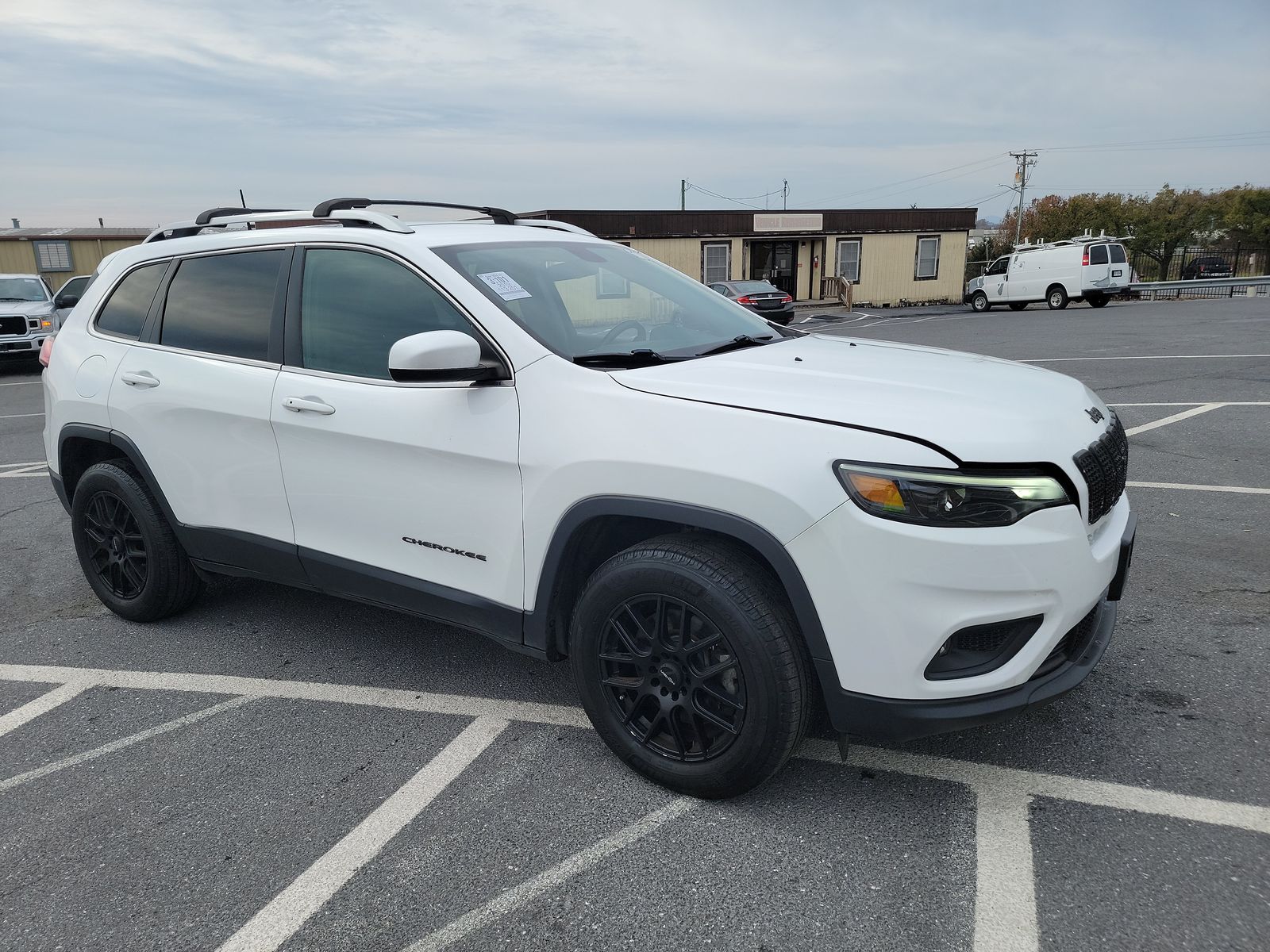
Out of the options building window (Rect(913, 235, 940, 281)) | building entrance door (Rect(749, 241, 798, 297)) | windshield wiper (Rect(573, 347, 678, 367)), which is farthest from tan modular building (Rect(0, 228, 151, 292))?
windshield wiper (Rect(573, 347, 678, 367))

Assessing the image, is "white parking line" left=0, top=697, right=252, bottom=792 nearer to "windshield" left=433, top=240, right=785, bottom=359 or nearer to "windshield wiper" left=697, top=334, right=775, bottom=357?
"windshield" left=433, top=240, right=785, bottom=359

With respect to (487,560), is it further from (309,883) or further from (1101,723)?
(1101,723)

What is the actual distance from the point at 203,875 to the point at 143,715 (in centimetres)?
114

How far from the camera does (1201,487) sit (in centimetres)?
561

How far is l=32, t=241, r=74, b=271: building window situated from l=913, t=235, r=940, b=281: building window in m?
33.2

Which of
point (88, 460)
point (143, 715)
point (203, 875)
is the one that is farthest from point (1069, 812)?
point (88, 460)

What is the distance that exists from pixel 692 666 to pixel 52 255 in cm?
3913

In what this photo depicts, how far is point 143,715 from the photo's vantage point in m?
3.32

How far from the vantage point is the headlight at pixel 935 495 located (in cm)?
218

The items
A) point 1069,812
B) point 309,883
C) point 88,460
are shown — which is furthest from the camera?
point 88,460

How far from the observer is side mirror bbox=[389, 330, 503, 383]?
260 centimetres

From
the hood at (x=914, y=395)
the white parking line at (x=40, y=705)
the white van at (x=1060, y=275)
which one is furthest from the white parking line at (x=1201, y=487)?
the white van at (x=1060, y=275)

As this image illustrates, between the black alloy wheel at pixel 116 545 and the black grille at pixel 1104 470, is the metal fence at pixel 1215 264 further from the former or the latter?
the black alloy wheel at pixel 116 545

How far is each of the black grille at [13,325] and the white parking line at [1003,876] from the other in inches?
672
